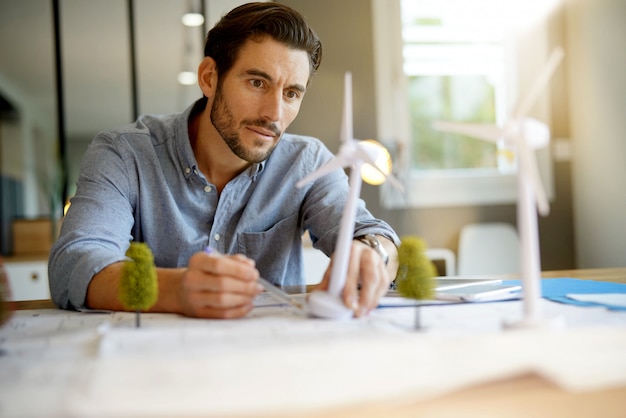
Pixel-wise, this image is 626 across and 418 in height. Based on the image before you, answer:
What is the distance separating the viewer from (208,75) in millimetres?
1815

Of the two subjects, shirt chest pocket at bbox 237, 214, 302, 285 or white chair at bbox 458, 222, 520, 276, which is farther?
white chair at bbox 458, 222, 520, 276

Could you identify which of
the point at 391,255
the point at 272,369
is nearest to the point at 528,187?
the point at 272,369

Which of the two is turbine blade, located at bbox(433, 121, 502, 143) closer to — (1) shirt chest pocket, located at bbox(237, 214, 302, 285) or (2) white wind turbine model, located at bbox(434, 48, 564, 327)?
(2) white wind turbine model, located at bbox(434, 48, 564, 327)

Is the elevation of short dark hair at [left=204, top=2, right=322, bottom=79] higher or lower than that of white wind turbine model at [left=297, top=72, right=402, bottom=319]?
higher

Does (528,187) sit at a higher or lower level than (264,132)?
lower

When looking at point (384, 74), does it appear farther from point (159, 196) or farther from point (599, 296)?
point (599, 296)

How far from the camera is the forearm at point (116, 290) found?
1087 millimetres

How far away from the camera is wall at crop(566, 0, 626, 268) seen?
3598mm

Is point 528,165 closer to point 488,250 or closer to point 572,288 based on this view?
point 572,288

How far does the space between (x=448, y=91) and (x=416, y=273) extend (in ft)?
10.9

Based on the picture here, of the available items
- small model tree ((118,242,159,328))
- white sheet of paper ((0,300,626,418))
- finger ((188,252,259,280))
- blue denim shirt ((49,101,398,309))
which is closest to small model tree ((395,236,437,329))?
white sheet of paper ((0,300,626,418))

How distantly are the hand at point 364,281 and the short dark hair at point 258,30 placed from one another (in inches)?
29.6

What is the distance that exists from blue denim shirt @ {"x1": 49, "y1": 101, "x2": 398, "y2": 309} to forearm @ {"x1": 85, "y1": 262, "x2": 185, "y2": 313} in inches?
11.7

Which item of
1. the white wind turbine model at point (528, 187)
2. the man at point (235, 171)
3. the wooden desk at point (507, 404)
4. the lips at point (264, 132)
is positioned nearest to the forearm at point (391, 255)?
the man at point (235, 171)
